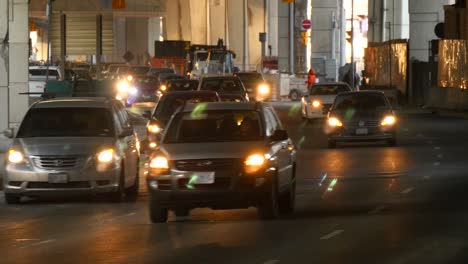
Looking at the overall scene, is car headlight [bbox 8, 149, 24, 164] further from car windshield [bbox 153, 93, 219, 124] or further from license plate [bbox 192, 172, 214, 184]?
car windshield [bbox 153, 93, 219, 124]

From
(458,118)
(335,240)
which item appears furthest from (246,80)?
(335,240)

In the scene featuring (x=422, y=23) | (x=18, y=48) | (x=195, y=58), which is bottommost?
(x=195, y=58)

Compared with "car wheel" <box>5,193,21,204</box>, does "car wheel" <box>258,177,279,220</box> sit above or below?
above

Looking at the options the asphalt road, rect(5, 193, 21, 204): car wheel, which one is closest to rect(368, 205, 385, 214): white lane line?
the asphalt road

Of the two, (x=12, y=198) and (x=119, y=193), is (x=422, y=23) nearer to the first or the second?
(x=119, y=193)

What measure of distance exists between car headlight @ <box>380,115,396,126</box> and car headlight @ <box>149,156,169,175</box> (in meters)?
18.3

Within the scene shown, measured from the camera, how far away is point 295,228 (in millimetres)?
17469

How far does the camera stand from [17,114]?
123 ft

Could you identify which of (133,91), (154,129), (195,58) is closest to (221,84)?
(154,129)

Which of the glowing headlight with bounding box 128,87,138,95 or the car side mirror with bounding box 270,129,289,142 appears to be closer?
the car side mirror with bounding box 270,129,289,142

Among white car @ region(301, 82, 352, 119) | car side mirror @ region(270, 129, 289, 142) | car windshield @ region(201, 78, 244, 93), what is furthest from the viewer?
white car @ region(301, 82, 352, 119)

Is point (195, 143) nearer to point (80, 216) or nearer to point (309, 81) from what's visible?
point (80, 216)

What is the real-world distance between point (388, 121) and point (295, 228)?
737 inches

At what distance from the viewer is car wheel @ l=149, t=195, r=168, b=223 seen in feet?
59.4
